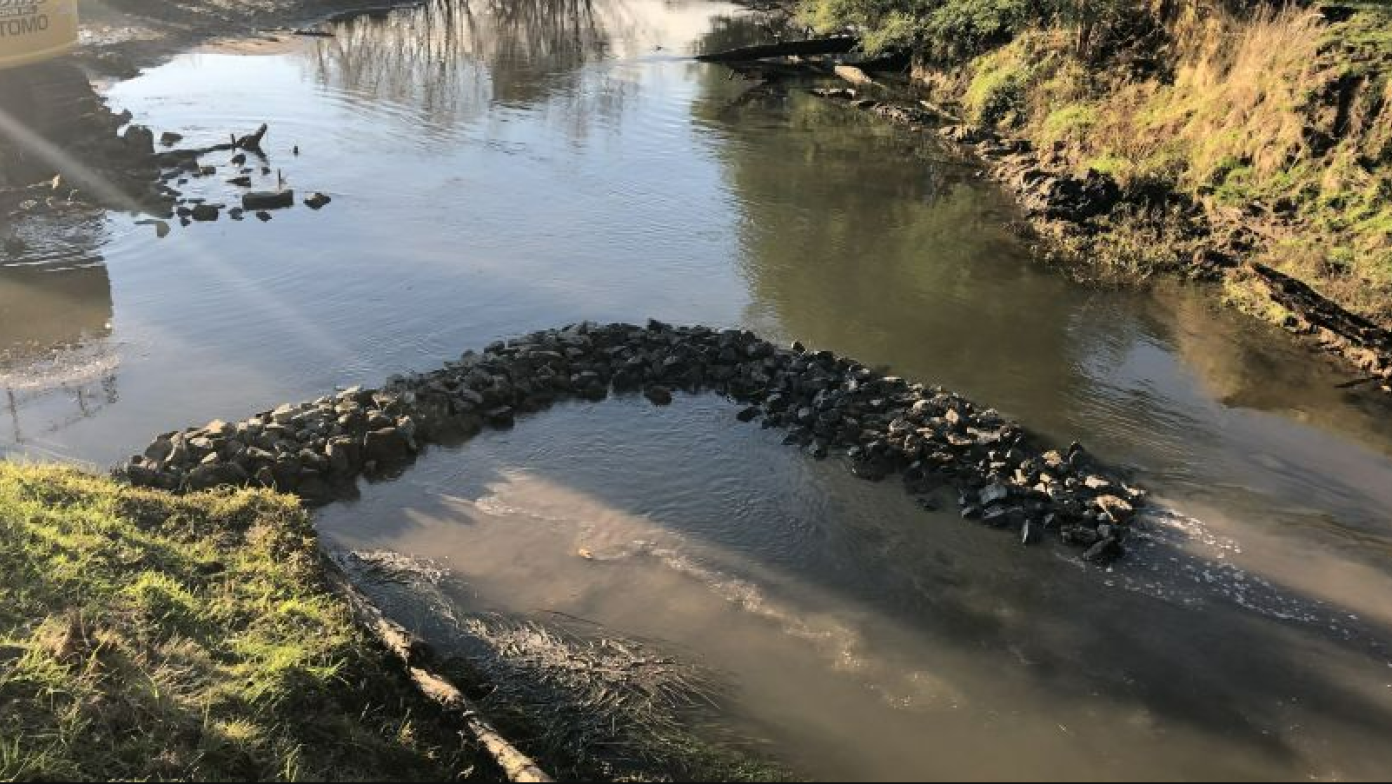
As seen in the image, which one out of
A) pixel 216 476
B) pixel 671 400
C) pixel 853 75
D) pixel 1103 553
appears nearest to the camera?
pixel 1103 553

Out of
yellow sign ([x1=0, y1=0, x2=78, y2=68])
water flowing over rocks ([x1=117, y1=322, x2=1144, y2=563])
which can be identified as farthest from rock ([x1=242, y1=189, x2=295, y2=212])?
water flowing over rocks ([x1=117, y1=322, x2=1144, y2=563])

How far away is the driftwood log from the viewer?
21.5 feet

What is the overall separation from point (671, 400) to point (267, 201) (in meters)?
11.9

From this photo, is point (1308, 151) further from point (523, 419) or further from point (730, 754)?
point (730, 754)

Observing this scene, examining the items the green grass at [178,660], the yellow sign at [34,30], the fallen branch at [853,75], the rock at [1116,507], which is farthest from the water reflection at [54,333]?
the fallen branch at [853,75]

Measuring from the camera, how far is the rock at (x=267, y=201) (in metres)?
20.5

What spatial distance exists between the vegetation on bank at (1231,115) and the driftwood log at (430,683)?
47.0 feet

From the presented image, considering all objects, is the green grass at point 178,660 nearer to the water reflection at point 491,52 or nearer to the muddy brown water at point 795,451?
the muddy brown water at point 795,451

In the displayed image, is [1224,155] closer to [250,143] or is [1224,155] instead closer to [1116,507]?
[1116,507]

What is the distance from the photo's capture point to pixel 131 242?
61.0 feet

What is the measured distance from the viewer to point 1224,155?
20078mm

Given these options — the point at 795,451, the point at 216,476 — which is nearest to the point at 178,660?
the point at 216,476

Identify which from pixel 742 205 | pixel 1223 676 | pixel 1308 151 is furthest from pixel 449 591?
pixel 1308 151

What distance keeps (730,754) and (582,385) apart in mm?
6853
